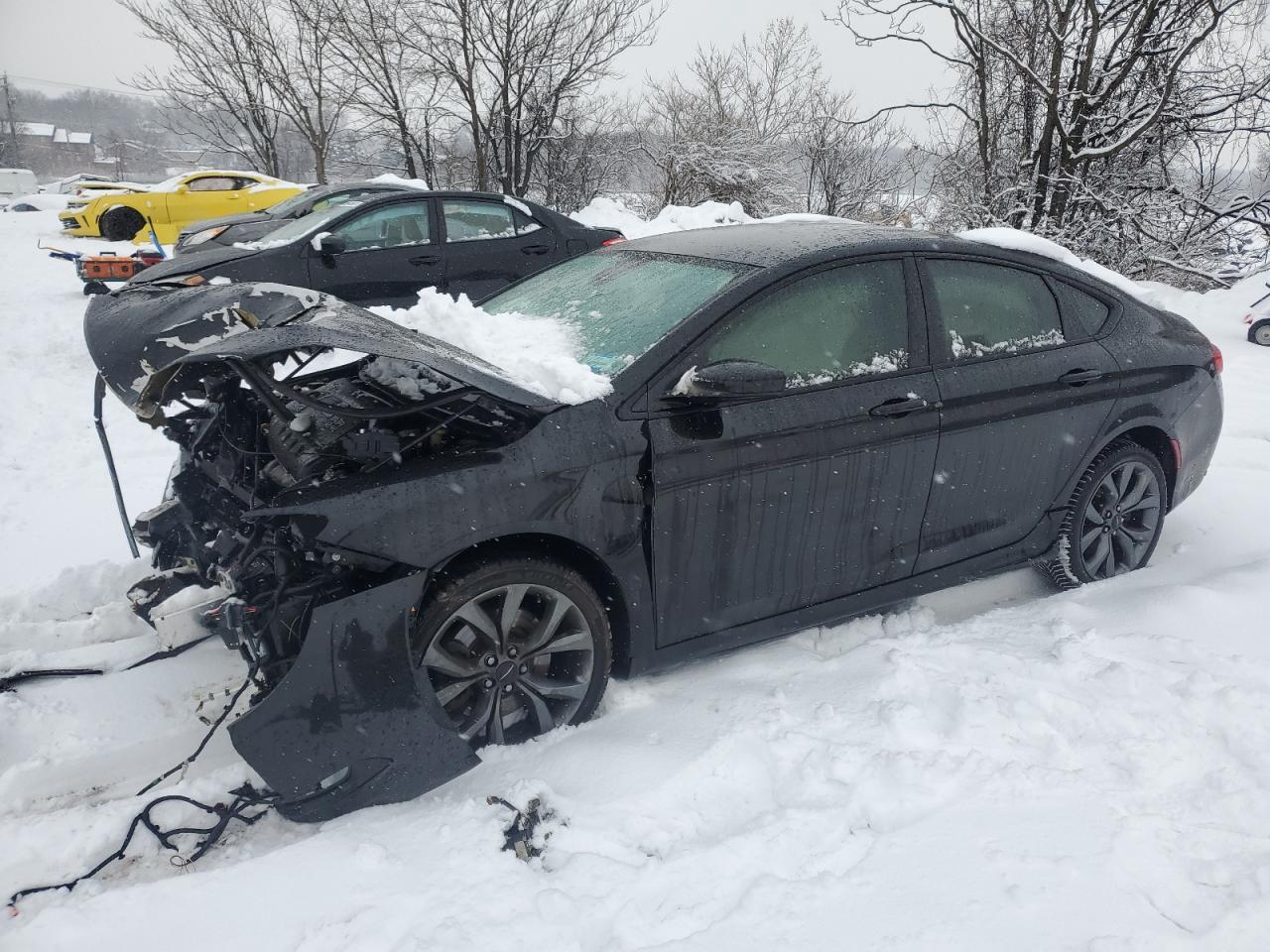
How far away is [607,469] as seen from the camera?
255cm

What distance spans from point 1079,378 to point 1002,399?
462 mm

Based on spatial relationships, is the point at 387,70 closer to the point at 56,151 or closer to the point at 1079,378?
the point at 1079,378

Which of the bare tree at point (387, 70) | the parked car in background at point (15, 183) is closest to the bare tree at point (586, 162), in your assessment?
the bare tree at point (387, 70)

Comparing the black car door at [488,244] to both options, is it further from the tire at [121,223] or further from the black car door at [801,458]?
the tire at [121,223]

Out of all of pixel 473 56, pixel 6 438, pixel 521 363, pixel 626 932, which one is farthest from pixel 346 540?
pixel 473 56

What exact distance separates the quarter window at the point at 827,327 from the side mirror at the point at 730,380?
0.42 ft

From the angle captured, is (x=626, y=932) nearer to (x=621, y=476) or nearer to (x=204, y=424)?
(x=621, y=476)

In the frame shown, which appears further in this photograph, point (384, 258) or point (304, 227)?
point (304, 227)

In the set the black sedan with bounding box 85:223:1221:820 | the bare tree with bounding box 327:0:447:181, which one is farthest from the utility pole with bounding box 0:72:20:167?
the black sedan with bounding box 85:223:1221:820

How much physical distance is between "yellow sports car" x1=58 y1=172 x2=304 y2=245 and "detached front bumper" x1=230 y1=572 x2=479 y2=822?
561 inches

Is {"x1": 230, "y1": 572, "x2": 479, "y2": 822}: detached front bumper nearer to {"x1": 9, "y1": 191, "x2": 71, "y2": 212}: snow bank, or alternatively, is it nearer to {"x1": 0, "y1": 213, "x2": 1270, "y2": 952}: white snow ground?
{"x1": 0, "y1": 213, "x2": 1270, "y2": 952}: white snow ground

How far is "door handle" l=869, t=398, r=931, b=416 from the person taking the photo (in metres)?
2.97

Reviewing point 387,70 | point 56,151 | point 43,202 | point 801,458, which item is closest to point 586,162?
point 387,70

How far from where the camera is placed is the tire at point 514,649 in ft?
7.84
